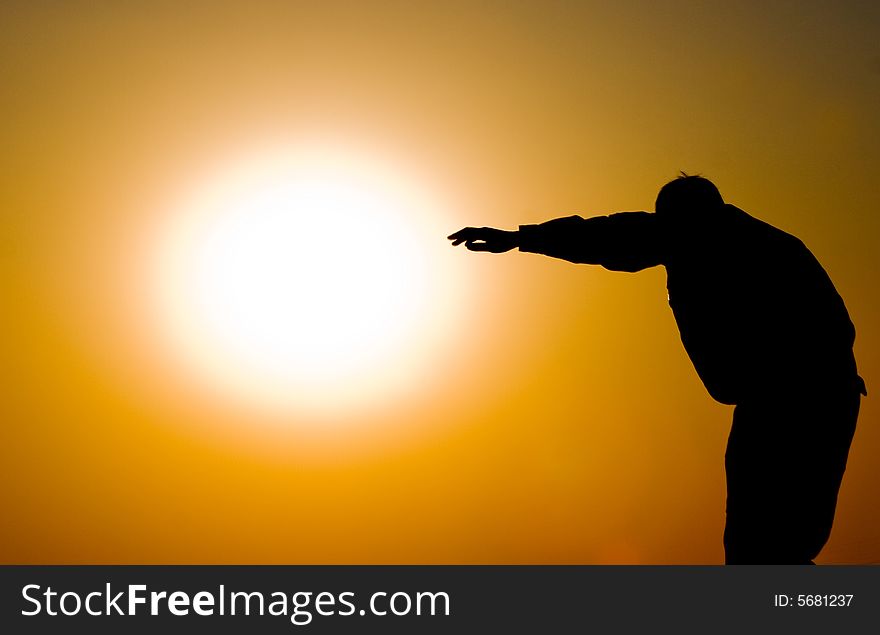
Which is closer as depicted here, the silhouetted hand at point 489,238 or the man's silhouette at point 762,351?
the man's silhouette at point 762,351

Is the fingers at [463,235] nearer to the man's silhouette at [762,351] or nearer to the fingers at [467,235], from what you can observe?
the fingers at [467,235]

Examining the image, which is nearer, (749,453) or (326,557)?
(749,453)

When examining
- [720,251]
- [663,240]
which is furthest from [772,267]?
[663,240]

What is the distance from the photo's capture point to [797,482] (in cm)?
243

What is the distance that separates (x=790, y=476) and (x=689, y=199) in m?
0.87

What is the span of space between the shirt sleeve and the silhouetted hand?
9 centimetres

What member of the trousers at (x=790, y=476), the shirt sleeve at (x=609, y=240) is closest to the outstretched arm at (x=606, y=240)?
the shirt sleeve at (x=609, y=240)

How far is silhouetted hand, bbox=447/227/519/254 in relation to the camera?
8.82 ft

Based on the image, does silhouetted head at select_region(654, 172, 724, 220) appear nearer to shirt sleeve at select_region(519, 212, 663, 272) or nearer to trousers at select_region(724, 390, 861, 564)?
shirt sleeve at select_region(519, 212, 663, 272)

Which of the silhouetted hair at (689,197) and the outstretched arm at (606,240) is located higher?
the silhouetted hair at (689,197)

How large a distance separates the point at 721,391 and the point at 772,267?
0.40 meters

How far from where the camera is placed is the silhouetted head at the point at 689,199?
8.46ft
